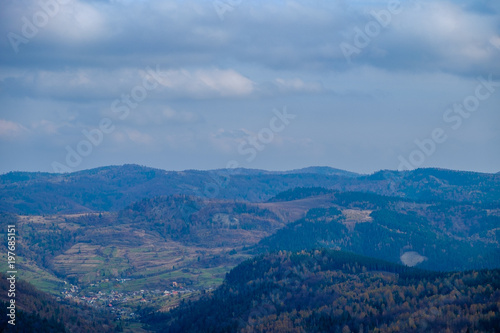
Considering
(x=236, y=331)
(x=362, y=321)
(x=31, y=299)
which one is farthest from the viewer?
(x=31, y=299)

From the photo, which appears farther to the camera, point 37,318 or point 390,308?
point 37,318

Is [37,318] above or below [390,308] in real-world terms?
below

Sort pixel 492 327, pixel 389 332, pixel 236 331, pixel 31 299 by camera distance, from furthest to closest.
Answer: pixel 31 299 < pixel 236 331 < pixel 389 332 < pixel 492 327

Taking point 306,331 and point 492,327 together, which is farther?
point 306,331

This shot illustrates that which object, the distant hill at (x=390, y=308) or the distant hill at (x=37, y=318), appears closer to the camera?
the distant hill at (x=390, y=308)

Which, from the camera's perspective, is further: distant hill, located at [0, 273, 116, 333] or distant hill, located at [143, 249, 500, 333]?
distant hill, located at [0, 273, 116, 333]

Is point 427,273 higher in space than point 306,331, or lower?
higher

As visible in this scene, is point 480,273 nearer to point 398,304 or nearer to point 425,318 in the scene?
point 398,304

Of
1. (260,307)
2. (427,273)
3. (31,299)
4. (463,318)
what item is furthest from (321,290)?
(31,299)

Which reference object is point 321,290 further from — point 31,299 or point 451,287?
point 31,299

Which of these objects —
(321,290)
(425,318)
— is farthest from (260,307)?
(425,318)
